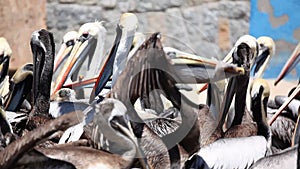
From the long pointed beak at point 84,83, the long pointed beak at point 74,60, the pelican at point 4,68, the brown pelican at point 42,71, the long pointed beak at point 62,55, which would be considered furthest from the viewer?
the long pointed beak at point 62,55

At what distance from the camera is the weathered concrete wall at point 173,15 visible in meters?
7.83

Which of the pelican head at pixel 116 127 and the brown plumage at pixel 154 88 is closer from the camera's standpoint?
the pelican head at pixel 116 127

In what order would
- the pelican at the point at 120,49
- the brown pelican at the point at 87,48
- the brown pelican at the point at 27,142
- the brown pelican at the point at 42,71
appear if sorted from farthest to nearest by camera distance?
the brown pelican at the point at 87,48, the pelican at the point at 120,49, the brown pelican at the point at 42,71, the brown pelican at the point at 27,142

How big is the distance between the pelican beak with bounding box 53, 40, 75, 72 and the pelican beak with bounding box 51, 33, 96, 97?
9cm

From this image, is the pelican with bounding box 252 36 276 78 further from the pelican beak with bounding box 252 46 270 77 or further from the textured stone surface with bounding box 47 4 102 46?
the textured stone surface with bounding box 47 4 102 46

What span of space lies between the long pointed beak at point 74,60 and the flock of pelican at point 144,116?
4 cm

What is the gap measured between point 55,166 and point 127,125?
340 millimetres

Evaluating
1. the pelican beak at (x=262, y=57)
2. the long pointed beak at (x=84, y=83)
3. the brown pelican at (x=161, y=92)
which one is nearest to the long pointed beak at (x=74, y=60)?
the long pointed beak at (x=84, y=83)

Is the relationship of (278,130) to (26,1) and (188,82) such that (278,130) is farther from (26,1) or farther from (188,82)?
(26,1)

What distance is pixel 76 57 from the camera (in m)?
6.46

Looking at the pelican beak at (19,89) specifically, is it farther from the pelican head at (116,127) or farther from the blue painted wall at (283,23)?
the blue painted wall at (283,23)

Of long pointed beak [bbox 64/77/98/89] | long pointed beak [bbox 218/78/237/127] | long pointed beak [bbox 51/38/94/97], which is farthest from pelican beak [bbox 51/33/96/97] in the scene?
long pointed beak [bbox 218/78/237/127]

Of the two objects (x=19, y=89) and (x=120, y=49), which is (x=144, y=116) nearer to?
(x=120, y=49)

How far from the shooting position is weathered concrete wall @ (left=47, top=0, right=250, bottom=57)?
7.83m
